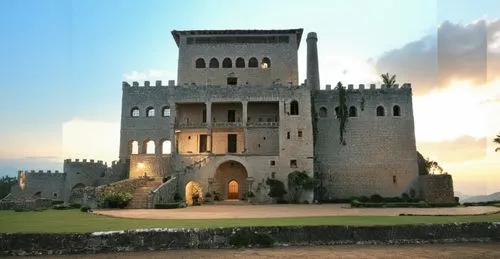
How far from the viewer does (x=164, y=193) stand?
124 feet

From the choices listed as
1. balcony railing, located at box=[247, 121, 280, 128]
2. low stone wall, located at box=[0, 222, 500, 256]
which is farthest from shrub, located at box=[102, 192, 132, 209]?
balcony railing, located at box=[247, 121, 280, 128]

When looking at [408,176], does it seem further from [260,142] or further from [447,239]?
[447,239]

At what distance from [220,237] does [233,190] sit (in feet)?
111

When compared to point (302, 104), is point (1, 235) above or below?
below

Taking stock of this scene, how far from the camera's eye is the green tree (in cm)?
7262

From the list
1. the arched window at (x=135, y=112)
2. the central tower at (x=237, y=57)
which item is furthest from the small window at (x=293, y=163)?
the arched window at (x=135, y=112)

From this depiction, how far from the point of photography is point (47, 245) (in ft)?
47.6

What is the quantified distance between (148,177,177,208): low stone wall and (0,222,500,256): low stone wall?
63.8ft

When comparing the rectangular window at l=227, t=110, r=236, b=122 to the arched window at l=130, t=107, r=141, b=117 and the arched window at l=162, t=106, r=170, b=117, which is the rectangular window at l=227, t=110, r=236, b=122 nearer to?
the arched window at l=162, t=106, r=170, b=117

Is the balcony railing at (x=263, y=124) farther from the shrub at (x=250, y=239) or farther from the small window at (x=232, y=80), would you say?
the shrub at (x=250, y=239)

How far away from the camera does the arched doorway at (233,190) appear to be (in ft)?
160

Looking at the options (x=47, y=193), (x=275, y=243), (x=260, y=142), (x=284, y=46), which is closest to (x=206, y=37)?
(x=284, y=46)

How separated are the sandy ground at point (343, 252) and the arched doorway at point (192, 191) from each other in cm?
2824

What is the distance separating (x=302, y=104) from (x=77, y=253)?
3604 cm
